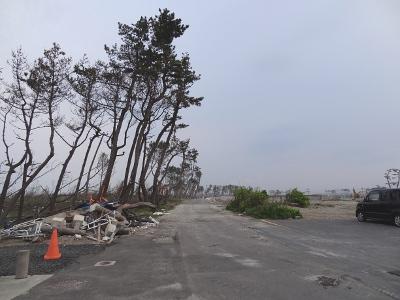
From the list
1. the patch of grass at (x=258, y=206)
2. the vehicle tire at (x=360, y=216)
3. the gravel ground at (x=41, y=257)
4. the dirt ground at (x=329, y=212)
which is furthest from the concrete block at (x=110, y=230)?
the dirt ground at (x=329, y=212)

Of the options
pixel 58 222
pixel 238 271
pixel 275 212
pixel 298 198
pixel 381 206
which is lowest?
pixel 238 271

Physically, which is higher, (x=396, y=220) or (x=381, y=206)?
(x=381, y=206)

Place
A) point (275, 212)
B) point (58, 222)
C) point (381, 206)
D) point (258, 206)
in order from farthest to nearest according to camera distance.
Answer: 1. point (258, 206)
2. point (275, 212)
3. point (381, 206)
4. point (58, 222)

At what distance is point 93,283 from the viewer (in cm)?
855

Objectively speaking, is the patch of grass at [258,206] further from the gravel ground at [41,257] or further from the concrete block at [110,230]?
the gravel ground at [41,257]

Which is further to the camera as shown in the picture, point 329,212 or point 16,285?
point 329,212

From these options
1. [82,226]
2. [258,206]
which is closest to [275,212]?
[258,206]

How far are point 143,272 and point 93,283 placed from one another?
1.35m

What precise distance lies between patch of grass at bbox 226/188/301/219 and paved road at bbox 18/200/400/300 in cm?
1174

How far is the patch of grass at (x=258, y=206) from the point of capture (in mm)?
27594

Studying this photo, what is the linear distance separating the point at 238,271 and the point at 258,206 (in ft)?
70.8

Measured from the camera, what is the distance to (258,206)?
3064 cm

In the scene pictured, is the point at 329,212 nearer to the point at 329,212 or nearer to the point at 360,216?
the point at 329,212

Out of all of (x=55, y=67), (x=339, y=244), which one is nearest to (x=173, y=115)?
(x=55, y=67)
